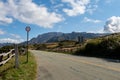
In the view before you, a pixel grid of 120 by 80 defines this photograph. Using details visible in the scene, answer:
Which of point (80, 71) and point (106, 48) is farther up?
point (106, 48)

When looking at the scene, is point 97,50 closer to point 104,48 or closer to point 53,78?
point 104,48

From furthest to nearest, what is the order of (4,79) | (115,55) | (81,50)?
1. (81,50)
2. (115,55)
3. (4,79)

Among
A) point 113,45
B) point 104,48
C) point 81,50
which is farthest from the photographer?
point 81,50

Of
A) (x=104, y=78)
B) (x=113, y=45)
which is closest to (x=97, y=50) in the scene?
(x=113, y=45)

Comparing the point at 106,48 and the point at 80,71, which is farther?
the point at 106,48

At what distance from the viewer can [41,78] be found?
12.7 metres

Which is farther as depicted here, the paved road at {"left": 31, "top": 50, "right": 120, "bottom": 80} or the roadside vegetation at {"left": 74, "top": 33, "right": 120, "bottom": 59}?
the roadside vegetation at {"left": 74, "top": 33, "right": 120, "bottom": 59}

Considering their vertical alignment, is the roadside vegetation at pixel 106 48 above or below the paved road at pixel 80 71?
above

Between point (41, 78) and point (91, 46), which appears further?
point (91, 46)

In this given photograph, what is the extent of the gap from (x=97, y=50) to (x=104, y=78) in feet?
83.7

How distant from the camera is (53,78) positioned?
1263 centimetres

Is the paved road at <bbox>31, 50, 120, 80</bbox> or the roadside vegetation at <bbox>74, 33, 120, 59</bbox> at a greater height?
the roadside vegetation at <bbox>74, 33, 120, 59</bbox>

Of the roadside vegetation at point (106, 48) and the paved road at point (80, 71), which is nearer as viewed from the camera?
the paved road at point (80, 71)

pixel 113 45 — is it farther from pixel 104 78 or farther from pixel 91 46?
pixel 104 78
